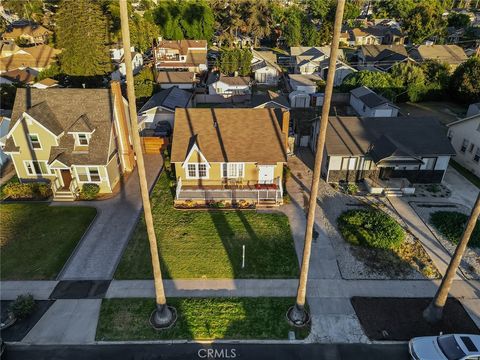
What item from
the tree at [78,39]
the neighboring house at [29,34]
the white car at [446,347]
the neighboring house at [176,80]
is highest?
the tree at [78,39]

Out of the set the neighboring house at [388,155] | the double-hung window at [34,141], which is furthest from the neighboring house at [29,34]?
the neighboring house at [388,155]

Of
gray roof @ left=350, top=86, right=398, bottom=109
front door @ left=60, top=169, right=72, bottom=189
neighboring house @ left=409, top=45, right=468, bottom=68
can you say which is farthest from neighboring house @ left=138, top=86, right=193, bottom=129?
neighboring house @ left=409, top=45, right=468, bottom=68

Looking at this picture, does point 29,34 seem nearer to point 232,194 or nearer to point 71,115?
point 71,115

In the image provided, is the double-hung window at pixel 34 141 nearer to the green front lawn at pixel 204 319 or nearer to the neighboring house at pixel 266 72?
the green front lawn at pixel 204 319

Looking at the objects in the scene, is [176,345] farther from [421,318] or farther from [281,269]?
[421,318]

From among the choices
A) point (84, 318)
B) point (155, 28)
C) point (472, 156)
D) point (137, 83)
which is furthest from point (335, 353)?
point (155, 28)

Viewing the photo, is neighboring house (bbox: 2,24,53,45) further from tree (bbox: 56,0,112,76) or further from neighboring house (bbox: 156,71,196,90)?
neighboring house (bbox: 156,71,196,90)

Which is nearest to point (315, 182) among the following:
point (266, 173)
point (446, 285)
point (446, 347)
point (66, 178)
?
point (446, 285)
